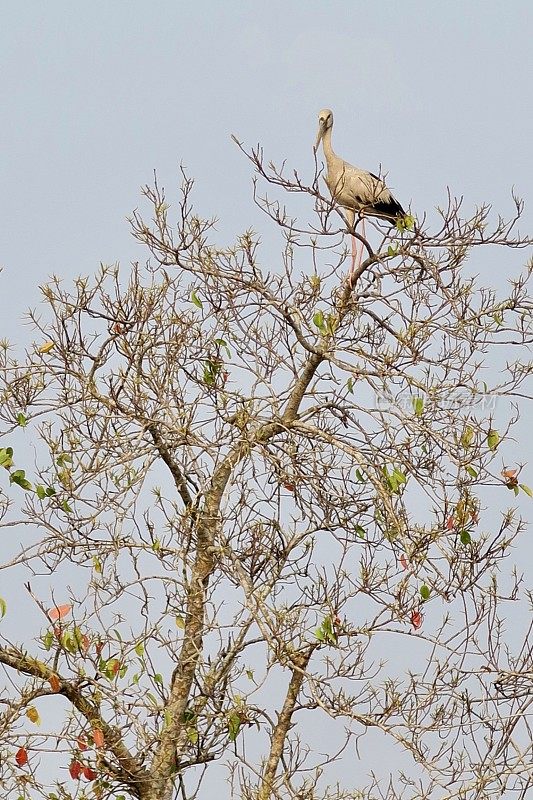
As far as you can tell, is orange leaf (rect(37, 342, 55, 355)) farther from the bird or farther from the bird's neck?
the bird's neck

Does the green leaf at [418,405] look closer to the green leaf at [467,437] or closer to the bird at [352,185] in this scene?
the green leaf at [467,437]

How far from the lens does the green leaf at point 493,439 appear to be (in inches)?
217

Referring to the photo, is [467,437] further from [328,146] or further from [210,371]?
[328,146]

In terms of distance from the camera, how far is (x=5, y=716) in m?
5.47

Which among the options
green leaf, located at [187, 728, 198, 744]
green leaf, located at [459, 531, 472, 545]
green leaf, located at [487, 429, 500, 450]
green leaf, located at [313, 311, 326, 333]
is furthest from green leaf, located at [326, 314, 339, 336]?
green leaf, located at [187, 728, 198, 744]

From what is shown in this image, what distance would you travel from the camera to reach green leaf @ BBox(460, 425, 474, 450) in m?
5.54

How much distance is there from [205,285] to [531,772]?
112 inches

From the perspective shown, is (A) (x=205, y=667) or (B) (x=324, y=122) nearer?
(A) (x=205, y=667)

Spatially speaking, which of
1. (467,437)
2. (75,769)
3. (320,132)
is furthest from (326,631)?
(320,132)

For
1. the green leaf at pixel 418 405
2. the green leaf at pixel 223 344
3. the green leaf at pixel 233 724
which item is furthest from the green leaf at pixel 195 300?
the green leaf at pixel 233 724

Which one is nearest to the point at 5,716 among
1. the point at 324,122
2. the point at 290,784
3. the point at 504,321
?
the point at 290,784

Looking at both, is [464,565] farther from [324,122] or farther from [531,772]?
[324,122]

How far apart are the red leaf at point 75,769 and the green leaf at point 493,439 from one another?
8.19ft

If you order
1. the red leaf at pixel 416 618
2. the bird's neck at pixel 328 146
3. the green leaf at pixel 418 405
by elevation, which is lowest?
the red leaf at pixel 416 618
